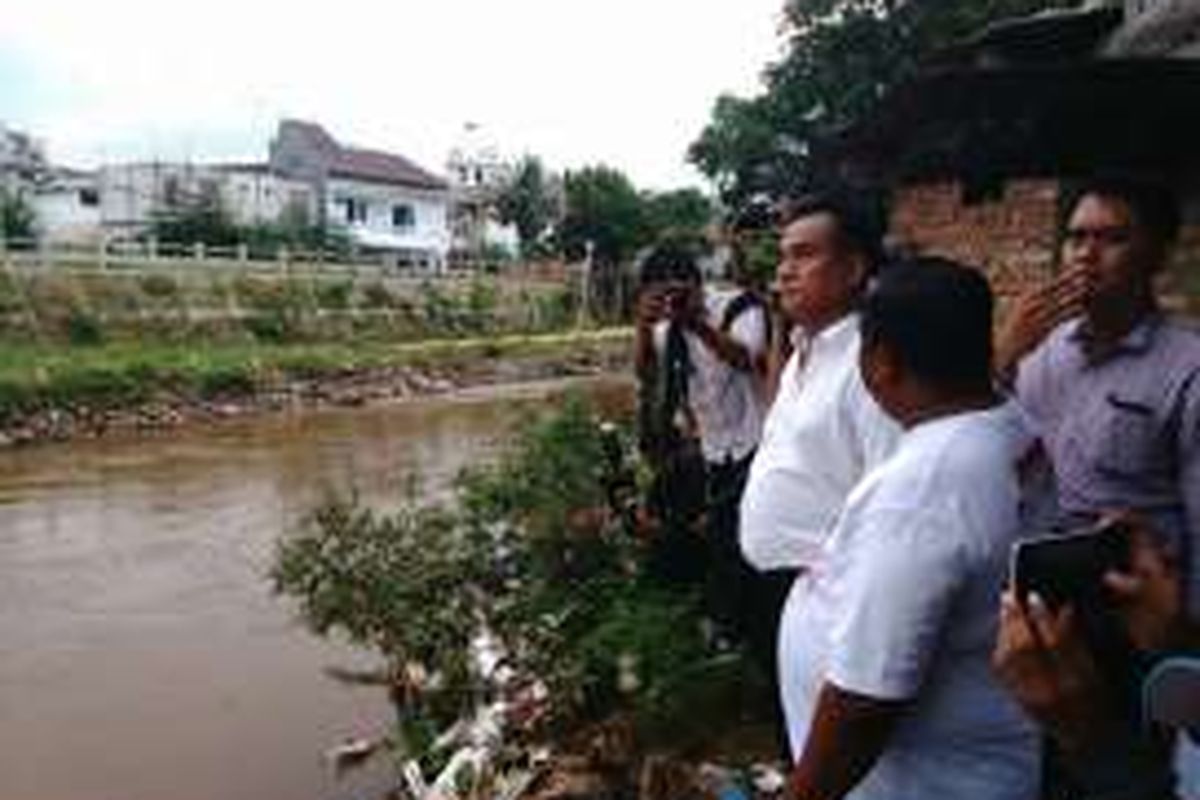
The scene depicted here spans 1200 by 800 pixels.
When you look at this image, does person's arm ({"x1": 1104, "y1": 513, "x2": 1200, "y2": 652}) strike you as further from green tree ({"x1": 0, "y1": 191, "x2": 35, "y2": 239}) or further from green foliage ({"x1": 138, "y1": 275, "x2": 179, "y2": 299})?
green tree ({"x1": 0, "y1": 191, "x2": 35, "y2": 239})

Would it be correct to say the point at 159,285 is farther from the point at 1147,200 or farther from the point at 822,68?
the point at 1147,200

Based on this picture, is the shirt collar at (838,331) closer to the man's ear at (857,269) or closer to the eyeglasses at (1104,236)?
the man's ear at (857,269)

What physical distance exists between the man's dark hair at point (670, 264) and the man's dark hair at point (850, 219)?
159 centimetres

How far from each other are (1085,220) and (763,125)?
28943 mm

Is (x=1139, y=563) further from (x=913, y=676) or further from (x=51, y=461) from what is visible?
(x=51, y=461)

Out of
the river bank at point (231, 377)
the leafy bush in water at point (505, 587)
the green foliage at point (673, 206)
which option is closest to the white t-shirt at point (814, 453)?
the leafy bush in water at point (505, 587)

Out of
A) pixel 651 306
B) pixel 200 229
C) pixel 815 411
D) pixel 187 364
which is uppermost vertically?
pixel 200 229

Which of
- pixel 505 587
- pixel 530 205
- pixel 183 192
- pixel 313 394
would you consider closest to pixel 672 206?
pixel 530 205

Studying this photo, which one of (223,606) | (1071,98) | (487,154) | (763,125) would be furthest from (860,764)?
(487,154)

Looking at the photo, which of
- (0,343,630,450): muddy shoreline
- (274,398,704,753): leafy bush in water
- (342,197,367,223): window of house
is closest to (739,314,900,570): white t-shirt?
(274,398,704,753): leafy bush in water

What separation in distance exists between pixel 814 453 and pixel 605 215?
48377 millimetres

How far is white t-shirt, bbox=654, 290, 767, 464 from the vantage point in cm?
504

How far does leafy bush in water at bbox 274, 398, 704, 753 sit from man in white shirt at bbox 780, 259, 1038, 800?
2706mm

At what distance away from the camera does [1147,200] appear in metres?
3.18
